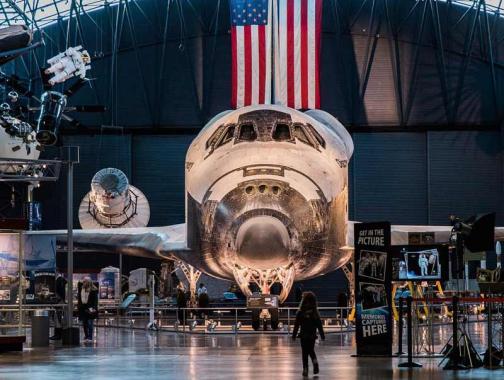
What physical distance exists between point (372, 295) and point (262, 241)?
2.68 m

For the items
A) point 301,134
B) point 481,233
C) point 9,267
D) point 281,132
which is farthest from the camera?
point 301,134

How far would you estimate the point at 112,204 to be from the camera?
33719 mm

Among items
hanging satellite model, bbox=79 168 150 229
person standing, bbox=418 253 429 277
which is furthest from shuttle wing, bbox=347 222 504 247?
hanging satellite model, bbox=79 168 150 229

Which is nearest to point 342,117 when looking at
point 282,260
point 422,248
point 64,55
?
point 64,55

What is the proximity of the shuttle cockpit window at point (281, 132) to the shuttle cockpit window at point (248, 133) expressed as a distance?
36cm

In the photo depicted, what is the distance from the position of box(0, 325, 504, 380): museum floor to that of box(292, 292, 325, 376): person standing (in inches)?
10.1

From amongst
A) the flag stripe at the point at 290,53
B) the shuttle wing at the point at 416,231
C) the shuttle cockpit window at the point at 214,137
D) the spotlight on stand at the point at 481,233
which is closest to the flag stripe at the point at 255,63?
the flag stripe at the point at 290,53

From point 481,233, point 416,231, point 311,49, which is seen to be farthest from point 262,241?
point 311,49

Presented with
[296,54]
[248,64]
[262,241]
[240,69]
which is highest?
[296,54]

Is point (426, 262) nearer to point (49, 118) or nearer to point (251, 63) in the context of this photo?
point (49, 118)

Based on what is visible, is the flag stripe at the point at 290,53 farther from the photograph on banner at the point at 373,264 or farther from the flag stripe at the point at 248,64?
the photograph on banner at the point at 373,264

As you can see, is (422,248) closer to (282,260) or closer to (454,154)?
(282,260)

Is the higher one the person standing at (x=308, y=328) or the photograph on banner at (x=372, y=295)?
the photograph on banner at (x=372, y=295)

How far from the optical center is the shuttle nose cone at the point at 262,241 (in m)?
16.3
